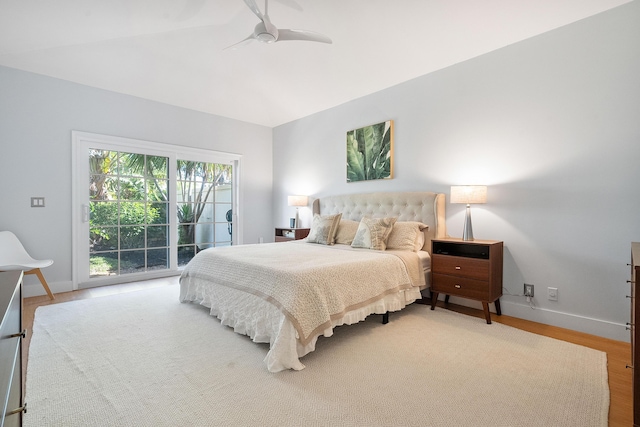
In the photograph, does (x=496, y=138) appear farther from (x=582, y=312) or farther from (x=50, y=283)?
(x=50, y=283)

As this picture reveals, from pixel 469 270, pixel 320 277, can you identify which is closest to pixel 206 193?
pixel 320 277

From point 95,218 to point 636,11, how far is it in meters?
5.98

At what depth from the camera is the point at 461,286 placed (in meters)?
2.88

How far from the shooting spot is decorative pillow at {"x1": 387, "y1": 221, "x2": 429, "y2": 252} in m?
3.27

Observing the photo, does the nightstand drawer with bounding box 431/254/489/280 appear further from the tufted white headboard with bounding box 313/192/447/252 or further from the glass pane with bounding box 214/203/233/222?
the glass pane with bounding box 214/203/233/222

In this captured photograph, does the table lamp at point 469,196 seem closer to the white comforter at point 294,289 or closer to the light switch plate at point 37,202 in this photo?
the white comforter at point 294,289

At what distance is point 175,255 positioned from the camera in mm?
4730

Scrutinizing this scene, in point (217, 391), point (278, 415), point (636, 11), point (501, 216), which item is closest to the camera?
point (278, 415)

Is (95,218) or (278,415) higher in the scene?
Answer: (95,218)

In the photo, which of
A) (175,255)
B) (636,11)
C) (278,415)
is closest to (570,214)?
(636,11)

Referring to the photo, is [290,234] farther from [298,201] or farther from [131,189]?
[131,189]

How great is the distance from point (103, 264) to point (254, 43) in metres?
3.54

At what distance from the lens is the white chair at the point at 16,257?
3180mm

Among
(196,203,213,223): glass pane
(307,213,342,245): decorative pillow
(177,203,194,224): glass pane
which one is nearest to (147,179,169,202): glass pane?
(177,203,194,224): glass pane
